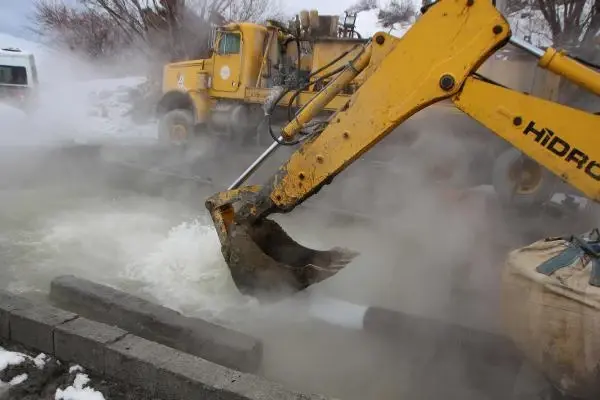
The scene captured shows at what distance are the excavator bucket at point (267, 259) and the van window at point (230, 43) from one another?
26.4ft

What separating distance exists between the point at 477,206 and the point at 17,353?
5628 millimetres

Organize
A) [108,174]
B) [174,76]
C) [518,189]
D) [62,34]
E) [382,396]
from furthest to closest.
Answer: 1. [62,34]
2. [174,76]
3. [108,174]
4. [518,189]
5. [382,396]

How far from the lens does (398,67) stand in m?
3.45

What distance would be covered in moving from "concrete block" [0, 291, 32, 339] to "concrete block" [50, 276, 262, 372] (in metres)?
0.64

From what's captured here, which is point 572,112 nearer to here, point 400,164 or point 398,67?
point 398,67

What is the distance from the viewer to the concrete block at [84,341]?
11.1 feet

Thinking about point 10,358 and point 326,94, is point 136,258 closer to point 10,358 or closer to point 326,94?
point 10,358

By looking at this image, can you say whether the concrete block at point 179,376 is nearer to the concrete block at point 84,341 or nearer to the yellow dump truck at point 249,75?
the concrete block at point 84,341

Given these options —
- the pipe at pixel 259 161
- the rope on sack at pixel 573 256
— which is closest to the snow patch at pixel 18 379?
the pipe at pixel 259 161

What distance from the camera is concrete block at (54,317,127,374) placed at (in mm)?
3387

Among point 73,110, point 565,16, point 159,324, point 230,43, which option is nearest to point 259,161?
point 159,324

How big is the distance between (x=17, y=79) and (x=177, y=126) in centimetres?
666

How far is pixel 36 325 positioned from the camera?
3596 millimetres

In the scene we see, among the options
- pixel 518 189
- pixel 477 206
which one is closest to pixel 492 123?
pixel 477 206
